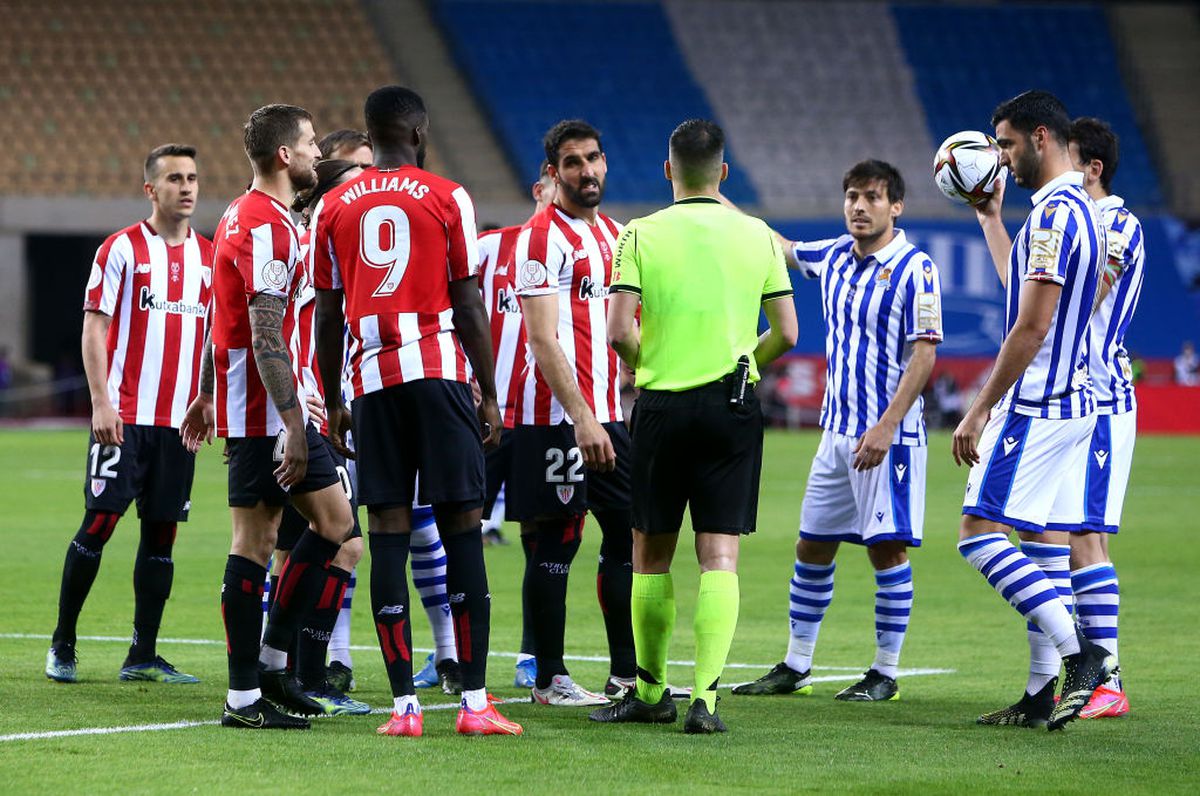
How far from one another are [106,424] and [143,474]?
1.16 ft

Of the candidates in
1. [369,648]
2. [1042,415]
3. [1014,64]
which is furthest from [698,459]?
[1014,64]

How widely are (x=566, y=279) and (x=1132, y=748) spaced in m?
2.83

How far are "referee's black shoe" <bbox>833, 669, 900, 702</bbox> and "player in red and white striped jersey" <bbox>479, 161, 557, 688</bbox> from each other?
1.37 m

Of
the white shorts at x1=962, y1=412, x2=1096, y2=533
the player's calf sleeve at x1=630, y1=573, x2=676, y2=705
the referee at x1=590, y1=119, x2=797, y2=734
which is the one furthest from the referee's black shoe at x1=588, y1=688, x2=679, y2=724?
the white shorts at x1=962, y1=412, x2=1096, y2=533

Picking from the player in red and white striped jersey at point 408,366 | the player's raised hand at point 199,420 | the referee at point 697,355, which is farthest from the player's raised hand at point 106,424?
the referee at point 697,355

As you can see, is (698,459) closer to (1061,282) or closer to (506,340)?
(1061,282)

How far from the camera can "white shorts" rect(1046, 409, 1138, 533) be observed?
22.1 ft

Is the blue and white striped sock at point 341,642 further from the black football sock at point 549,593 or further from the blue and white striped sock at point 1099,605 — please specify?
the blue and white striped sock at point 1099,605

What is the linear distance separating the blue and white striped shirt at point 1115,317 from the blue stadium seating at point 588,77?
30.0m

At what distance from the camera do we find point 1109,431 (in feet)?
22.2

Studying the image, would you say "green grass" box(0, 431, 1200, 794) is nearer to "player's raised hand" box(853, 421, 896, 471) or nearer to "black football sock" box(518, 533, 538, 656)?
"black football sock" box(518, 533, 538, 656)

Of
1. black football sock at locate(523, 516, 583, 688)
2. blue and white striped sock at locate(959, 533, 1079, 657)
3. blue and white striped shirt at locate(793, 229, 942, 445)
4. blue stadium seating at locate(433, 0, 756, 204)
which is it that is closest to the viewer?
blue and white striped sock at locate(959, 533, 1079, 657)

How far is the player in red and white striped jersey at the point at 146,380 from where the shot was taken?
7828mm

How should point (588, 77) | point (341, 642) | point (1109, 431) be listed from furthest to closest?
point (588, 77) → point (341, 642) → point (1109, 431)
